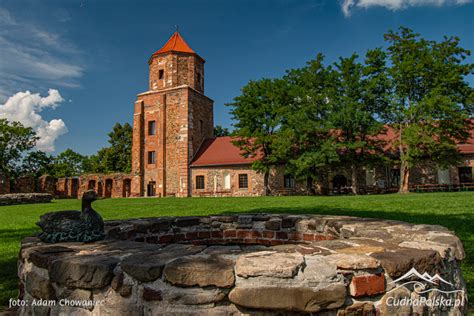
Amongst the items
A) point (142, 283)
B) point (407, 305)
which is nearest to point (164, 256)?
point (142, 283)

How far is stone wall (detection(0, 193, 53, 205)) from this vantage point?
19.7 m

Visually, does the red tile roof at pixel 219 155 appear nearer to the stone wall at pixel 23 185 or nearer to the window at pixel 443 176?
the window at pixel 443 176

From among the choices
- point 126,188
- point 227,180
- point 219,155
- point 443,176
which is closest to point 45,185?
point 126,188

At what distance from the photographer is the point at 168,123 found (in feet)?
87.8

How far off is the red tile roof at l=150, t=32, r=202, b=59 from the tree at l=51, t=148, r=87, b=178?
25292mm

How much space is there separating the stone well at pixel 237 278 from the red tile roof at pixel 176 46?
2672 centimetres

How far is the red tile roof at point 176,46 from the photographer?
2705cm

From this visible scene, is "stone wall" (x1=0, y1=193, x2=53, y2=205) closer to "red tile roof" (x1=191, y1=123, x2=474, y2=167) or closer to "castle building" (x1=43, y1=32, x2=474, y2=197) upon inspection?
"castle building" (x1=43, y1=32, x2=474, y2=197)

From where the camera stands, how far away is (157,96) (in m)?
27.1

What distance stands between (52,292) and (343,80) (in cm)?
2244

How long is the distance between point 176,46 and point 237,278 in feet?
94.4

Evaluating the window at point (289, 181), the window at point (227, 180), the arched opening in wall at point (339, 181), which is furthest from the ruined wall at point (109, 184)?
the arched opening in wall at point (339, 181)

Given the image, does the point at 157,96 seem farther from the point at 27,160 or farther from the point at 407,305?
the point at 407,305

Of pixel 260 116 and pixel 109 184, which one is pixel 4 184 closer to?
pixel 109 184
